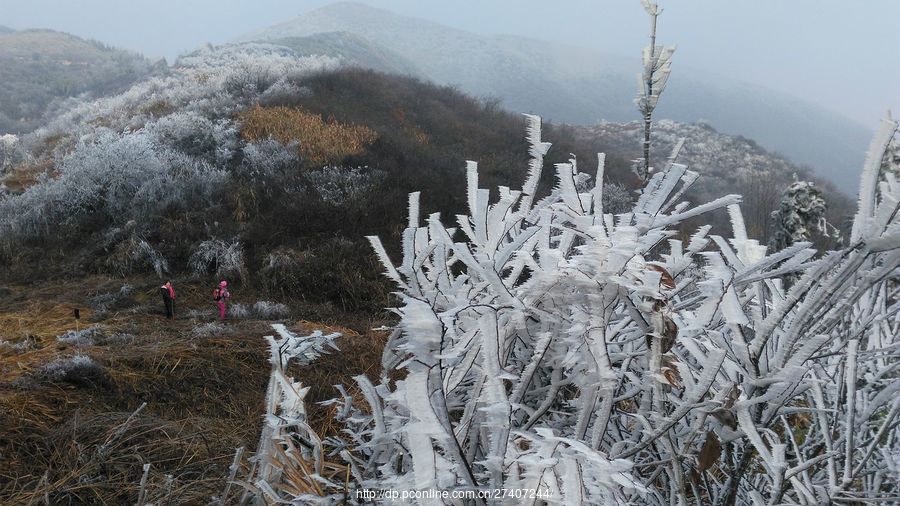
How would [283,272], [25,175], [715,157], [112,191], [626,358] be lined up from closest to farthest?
[626,358] < [283,272] < [112,191] < [25,175] < [715,157]

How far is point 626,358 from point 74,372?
196 inches

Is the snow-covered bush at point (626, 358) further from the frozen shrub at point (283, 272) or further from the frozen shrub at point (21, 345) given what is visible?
the frozen shrub at point (283, 272)

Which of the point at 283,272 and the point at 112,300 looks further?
the point at 283,272

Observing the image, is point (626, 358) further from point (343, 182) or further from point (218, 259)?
point (343, 182)

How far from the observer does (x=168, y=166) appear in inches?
407

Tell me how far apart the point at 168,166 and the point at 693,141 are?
32.0 metres

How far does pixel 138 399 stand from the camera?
427cm

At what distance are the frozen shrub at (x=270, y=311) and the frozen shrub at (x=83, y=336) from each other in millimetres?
1742

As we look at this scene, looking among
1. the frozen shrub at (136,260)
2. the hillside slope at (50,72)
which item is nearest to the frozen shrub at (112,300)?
the frozen shrub at (136,260)

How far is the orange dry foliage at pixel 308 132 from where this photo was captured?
11.6 meters

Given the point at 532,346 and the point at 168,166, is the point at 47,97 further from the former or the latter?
the point at 532,346

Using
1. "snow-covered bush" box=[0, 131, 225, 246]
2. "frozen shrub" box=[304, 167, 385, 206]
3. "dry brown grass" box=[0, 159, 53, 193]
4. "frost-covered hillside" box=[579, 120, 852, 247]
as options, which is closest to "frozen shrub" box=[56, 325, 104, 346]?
"snow-covered bush" box=[0, 131, 225, 246]

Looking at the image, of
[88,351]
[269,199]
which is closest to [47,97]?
[269,199]

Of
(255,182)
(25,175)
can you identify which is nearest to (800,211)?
(255,182)
